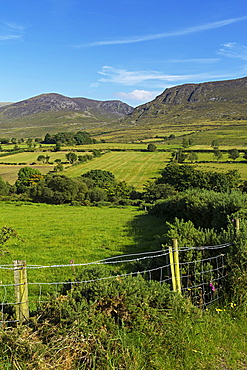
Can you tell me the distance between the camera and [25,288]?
516cm

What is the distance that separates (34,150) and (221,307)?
15329 centimetres

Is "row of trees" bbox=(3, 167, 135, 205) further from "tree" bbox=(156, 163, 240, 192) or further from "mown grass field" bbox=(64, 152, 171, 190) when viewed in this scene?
"mown grass field" bbox=(64, 152, 171, 190)

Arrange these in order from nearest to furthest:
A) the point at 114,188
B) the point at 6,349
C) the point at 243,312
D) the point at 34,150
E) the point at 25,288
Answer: the point at 6,349 → the point at 25,288 → the point at 243,312 → the point at 114,188 → the point at 34,150

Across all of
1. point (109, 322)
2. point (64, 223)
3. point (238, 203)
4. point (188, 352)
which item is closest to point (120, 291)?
point (109, 322)

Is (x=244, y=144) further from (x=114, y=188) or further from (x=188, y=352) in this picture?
(x=188, y=352)

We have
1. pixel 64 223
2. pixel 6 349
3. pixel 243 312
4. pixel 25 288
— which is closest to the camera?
pixel 6 349

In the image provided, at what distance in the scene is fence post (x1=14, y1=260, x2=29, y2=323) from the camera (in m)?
5.08

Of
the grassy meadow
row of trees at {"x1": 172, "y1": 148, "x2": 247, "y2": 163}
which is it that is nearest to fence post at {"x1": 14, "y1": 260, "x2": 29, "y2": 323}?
the grassy meadow

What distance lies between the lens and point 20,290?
16.8 feet

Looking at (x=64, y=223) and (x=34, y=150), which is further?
(x=34, y=150)

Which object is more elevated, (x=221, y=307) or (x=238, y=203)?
(x=238, y=203)

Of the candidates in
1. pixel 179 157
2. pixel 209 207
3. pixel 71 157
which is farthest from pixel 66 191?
pixel 179 157

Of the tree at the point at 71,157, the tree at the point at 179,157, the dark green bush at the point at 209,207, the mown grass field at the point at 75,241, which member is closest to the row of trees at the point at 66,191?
the mown grass field at the point at 75,241

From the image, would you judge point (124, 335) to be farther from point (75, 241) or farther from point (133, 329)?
point (75, 241)
